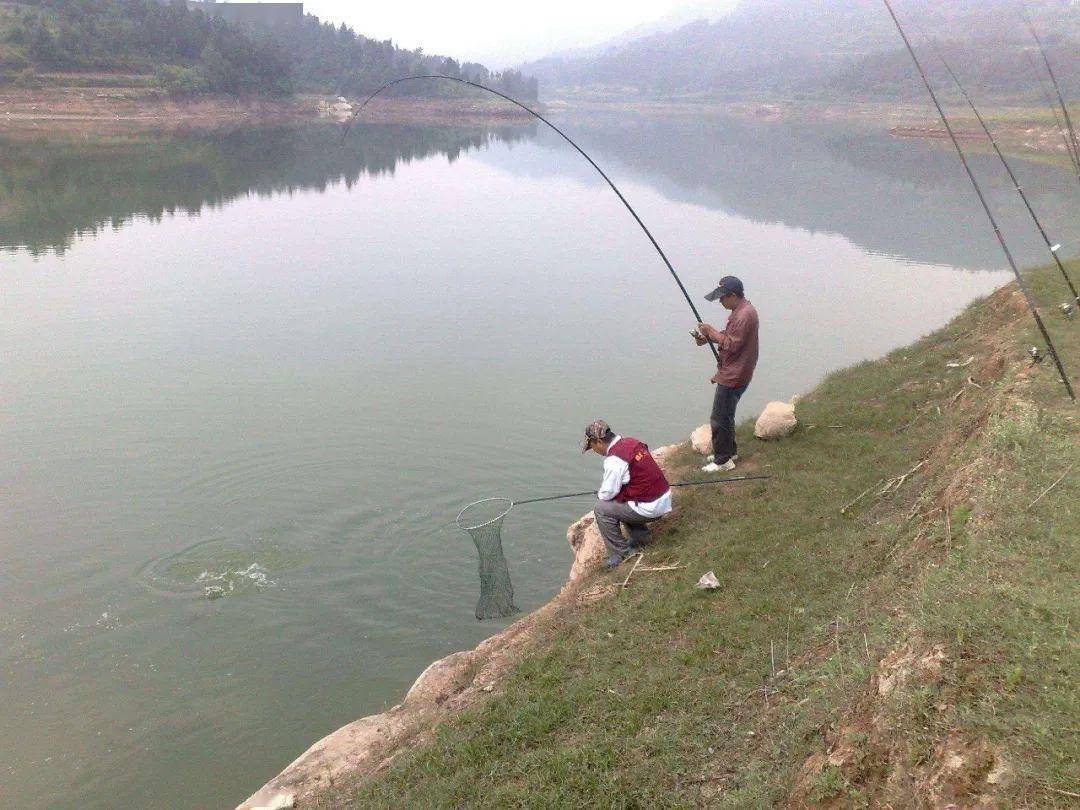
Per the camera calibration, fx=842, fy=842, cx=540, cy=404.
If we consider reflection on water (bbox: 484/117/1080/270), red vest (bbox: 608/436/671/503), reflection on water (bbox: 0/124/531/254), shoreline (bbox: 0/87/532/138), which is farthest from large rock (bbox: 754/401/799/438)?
shoreline (bbox: 0/87/532/138)

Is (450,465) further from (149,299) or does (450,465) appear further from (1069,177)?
(1069,177)

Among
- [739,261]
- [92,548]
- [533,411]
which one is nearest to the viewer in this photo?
[92,548]

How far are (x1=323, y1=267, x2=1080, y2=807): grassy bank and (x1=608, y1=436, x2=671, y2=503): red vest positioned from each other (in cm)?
56

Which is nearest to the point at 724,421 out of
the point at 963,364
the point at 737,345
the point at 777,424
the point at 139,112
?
the point at 737,345

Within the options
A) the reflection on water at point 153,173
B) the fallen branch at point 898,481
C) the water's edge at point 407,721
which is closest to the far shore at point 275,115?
the reflection on water at point 153,173

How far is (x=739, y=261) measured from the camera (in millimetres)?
27609

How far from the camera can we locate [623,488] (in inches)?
296

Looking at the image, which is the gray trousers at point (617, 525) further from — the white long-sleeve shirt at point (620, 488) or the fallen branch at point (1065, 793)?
the fallen branch at point (1065, 793)

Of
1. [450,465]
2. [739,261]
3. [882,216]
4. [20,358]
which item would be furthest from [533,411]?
[882,216]

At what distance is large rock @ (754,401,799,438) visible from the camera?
31.3ft

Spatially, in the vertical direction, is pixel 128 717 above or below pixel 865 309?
below

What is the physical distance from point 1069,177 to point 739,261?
1146 inches

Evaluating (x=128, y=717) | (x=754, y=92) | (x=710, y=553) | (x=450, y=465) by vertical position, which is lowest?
(x=128, y=717)

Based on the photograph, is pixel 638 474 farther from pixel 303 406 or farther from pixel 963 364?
pixel 303 406
